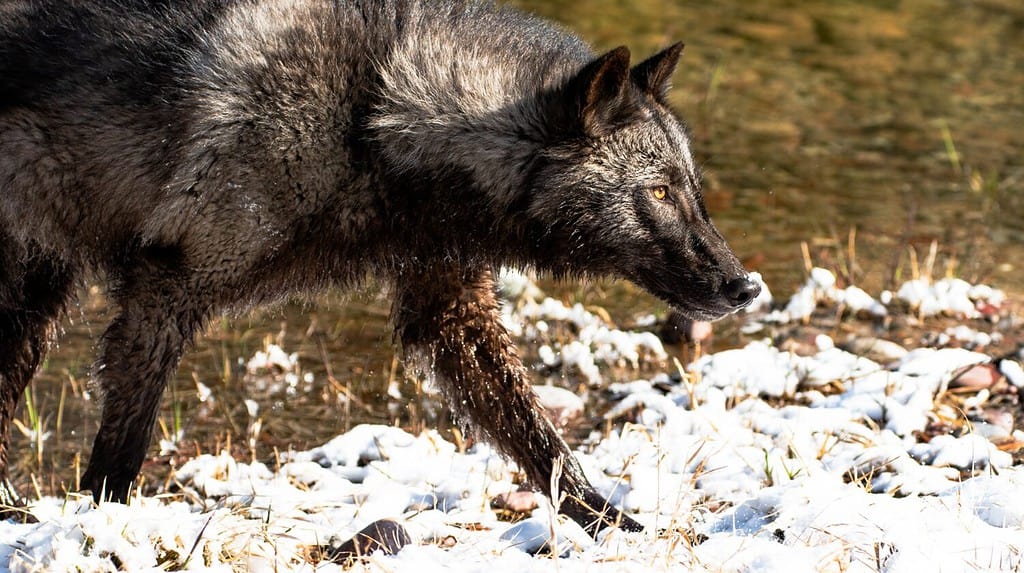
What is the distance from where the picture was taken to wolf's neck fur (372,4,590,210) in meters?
4.33

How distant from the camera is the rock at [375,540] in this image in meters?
3.86

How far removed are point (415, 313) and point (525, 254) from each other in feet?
1.62

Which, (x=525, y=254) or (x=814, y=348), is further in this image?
(x=814, y=348)

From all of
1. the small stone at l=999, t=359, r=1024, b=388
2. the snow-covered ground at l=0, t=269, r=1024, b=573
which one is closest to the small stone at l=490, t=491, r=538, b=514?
the snow-covered ground at l=0, t=269, r=1024, b=573

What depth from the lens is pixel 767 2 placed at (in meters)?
12.3

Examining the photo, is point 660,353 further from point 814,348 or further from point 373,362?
point 373,362

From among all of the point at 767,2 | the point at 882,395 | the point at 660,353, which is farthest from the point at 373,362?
the point at 767,2

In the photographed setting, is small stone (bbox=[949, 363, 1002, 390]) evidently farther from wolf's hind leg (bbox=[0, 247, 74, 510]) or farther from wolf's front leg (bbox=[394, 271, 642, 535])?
wolf's hind leg (bbox=[0, 247, 74, 510])

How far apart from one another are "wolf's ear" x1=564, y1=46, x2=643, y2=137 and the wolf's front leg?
71cm

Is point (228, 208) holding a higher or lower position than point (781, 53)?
higher

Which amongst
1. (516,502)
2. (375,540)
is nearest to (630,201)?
(516,502)

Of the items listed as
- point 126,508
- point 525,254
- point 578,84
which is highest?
point 578,84

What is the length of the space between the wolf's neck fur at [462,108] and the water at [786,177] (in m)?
1.17

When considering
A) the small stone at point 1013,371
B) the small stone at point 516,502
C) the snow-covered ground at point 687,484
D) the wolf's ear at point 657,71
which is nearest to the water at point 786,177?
the snow-covered ground at point 687,484
